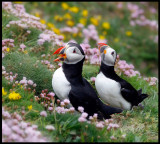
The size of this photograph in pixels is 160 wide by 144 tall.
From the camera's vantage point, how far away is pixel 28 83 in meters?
4.77

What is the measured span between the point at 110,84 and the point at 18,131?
1695mm

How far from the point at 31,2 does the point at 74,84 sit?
645 cm

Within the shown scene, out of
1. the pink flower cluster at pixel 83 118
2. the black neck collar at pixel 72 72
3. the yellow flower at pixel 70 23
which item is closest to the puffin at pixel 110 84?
the black neck collar at pixel 72 72

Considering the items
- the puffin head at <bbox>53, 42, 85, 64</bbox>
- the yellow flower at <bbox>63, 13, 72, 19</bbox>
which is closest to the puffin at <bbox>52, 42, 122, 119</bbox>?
the puffin head at <bbox>53, 42, 85, 64</bbox>

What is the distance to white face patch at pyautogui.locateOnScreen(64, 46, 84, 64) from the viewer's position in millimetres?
4457

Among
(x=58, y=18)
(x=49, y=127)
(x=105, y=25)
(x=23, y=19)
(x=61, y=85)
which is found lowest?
(x=49, y=127)

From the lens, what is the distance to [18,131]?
11.5 feet

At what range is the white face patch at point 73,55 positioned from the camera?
14.6 ft

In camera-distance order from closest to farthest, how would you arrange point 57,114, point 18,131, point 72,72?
point 18,131, point 57,114, point 72,72

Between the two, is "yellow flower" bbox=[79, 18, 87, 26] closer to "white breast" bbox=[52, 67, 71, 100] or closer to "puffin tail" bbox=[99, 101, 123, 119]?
"puffin tail" bbox=[99, 101, 123, 119]

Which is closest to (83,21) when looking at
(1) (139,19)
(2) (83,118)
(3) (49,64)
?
(1) (139,19)

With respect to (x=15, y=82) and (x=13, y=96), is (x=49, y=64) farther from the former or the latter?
(x=13, y=96)

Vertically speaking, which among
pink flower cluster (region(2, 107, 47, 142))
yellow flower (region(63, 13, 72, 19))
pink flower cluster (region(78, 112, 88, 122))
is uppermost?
yellow flower (region(63, 13, 72, 19))

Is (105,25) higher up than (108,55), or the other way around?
(105,25)
